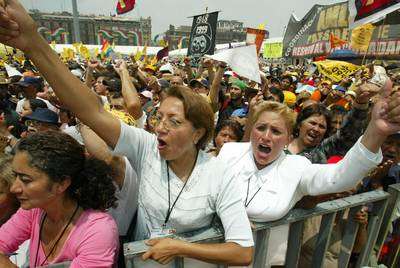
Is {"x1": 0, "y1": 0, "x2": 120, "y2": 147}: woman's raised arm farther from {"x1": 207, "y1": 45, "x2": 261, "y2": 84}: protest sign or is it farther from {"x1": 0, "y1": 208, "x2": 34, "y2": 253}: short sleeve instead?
{"x1": 207, "y1": 45, "x2": 261, "y2": 84}: protest sign

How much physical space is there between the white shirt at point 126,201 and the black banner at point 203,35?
5.62 metres

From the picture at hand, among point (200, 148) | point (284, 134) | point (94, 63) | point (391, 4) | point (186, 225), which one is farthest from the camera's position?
point (94, 63)

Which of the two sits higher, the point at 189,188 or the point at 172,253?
the point at 189,188

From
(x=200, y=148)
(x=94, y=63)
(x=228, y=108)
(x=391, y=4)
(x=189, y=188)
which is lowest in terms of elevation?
(x=228, y=108)

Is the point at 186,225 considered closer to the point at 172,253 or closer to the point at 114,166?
the point at 172,253

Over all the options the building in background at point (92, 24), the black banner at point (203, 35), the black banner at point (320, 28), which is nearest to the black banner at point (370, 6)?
the black banner at point (203, 35)

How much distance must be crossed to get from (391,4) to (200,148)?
2.39 meters

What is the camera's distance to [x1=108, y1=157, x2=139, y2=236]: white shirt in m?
1.73

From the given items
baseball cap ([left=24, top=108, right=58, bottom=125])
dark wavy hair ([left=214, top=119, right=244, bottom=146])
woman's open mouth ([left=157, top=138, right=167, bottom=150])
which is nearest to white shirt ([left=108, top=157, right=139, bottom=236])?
woman's open mouth ([left=157, top=138, right=167, bottom=150])

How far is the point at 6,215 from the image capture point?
6.08ft

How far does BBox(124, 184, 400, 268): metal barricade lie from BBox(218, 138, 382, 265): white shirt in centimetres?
7

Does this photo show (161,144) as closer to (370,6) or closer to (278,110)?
(278,110)

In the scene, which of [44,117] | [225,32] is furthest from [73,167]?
[225,32]

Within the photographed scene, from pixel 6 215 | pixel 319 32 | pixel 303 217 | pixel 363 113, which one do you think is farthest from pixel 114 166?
pixel 319 32
